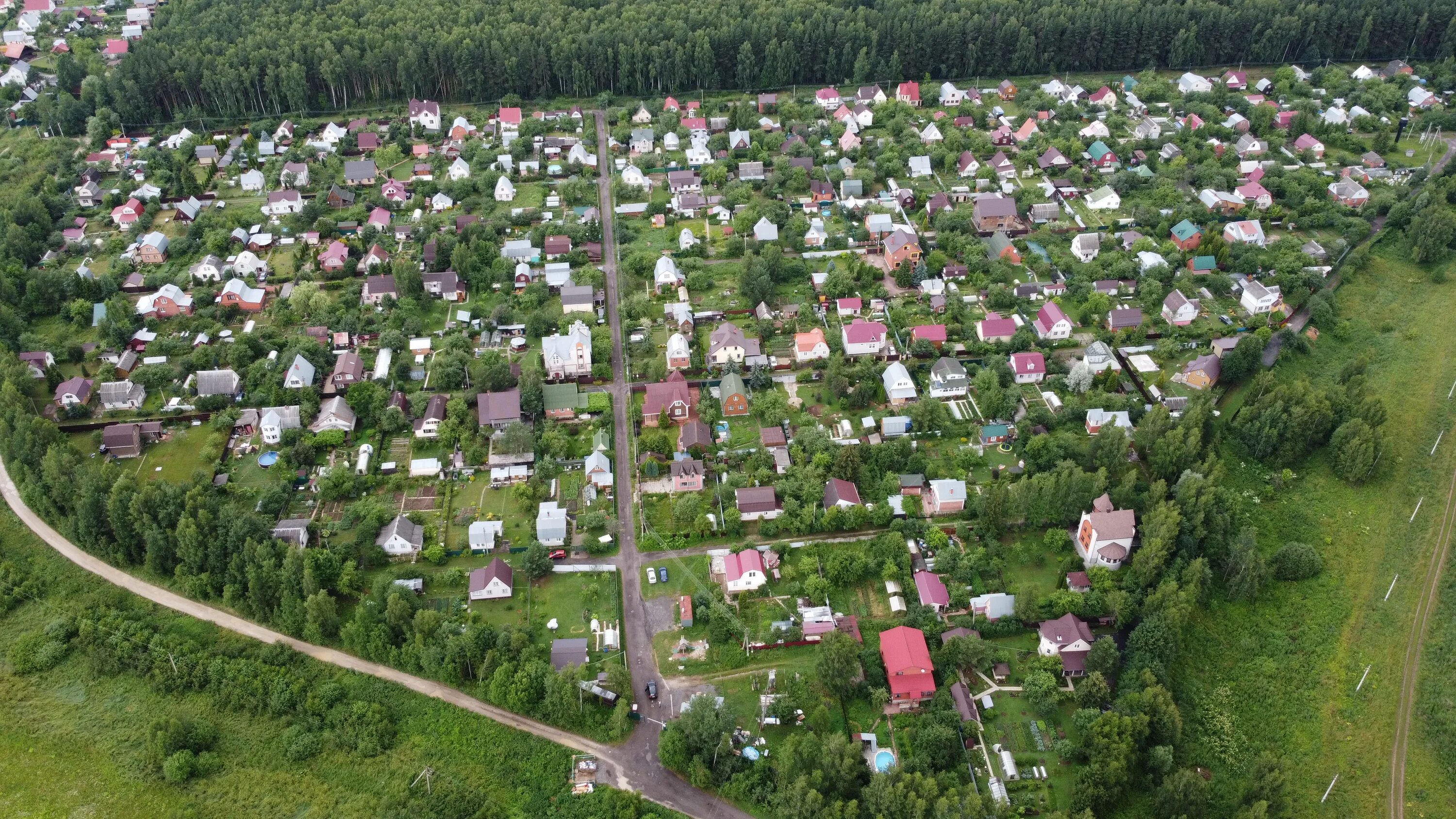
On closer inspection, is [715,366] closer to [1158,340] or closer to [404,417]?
[404,417]

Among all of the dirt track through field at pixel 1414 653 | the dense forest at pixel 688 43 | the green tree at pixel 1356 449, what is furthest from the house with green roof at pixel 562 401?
the dense forest at pixel 688 43

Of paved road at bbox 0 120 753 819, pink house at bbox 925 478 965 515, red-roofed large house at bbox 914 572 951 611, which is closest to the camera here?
paved road at bbox 0 120 753 819

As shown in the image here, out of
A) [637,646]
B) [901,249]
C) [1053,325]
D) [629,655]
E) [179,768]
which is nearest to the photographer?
[179,768]

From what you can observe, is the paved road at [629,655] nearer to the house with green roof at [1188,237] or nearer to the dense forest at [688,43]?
the house with green roof at [1188,237]

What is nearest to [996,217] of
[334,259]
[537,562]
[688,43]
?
[688,43]

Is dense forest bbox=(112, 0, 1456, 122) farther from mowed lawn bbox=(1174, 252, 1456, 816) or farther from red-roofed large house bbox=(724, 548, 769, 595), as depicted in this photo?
red-roofed large house bbox=(724, 548, 769, 595)

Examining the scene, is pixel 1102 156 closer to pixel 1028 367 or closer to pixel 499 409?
pixel 1028 367

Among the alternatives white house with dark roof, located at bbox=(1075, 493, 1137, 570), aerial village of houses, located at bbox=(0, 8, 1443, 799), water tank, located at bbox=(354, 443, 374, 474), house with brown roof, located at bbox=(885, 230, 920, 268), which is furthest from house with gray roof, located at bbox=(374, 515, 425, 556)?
house with brown roof, located at bbox=(885, 230, 920, 268)
